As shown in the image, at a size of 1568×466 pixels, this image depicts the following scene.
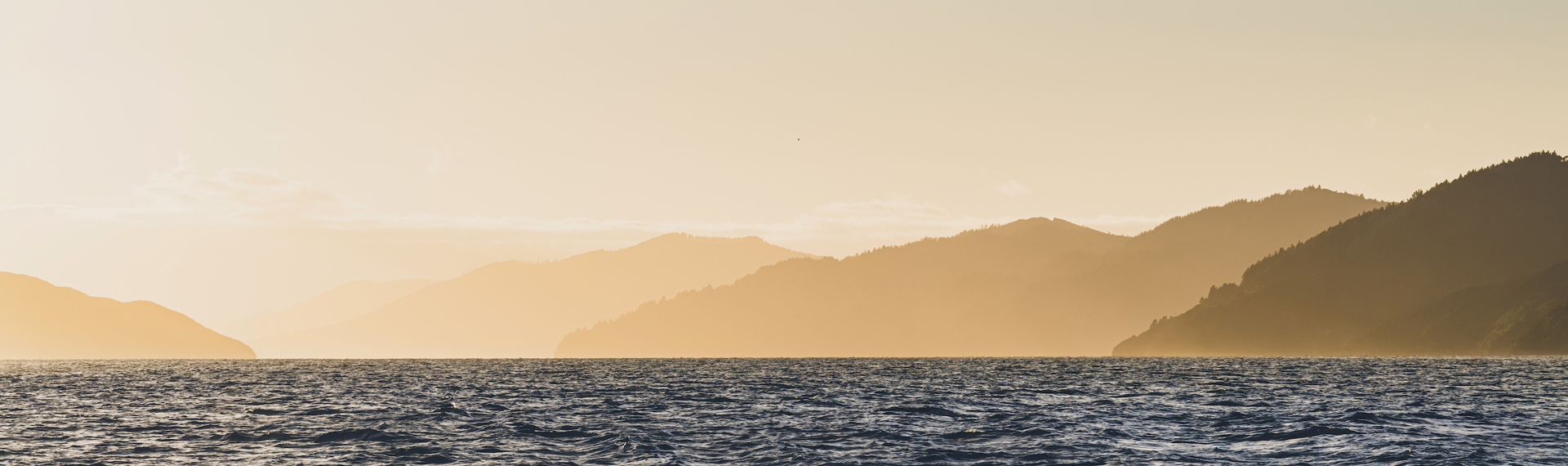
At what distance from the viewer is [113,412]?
213 feet

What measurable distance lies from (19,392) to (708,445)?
7875 cm

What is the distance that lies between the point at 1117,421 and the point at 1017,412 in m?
7.08

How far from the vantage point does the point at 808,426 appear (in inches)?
2104

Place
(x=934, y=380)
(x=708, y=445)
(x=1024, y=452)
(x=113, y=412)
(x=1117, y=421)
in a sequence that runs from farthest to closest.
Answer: (x=934, y=380) → (x=113, y=412) → (x=1117, y=421) → (x=708, y=445) → (x=1024, y=452)

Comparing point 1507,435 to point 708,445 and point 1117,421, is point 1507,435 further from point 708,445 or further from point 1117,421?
point 708,445

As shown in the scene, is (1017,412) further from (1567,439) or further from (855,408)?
(1567,439)

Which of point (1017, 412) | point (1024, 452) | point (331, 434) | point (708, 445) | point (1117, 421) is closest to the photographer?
point (1024, 452)

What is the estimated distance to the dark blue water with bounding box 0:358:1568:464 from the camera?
41.2 metres

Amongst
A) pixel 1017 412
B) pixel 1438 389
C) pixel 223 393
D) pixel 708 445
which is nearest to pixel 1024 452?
pixel 708 445

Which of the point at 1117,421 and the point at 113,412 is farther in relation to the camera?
the point at 113,412

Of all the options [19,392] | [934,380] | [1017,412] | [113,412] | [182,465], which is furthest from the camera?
[934,380]

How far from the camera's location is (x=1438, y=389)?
85.6 m

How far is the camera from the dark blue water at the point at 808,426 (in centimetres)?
4116

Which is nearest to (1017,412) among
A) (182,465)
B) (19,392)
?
(182,465)
